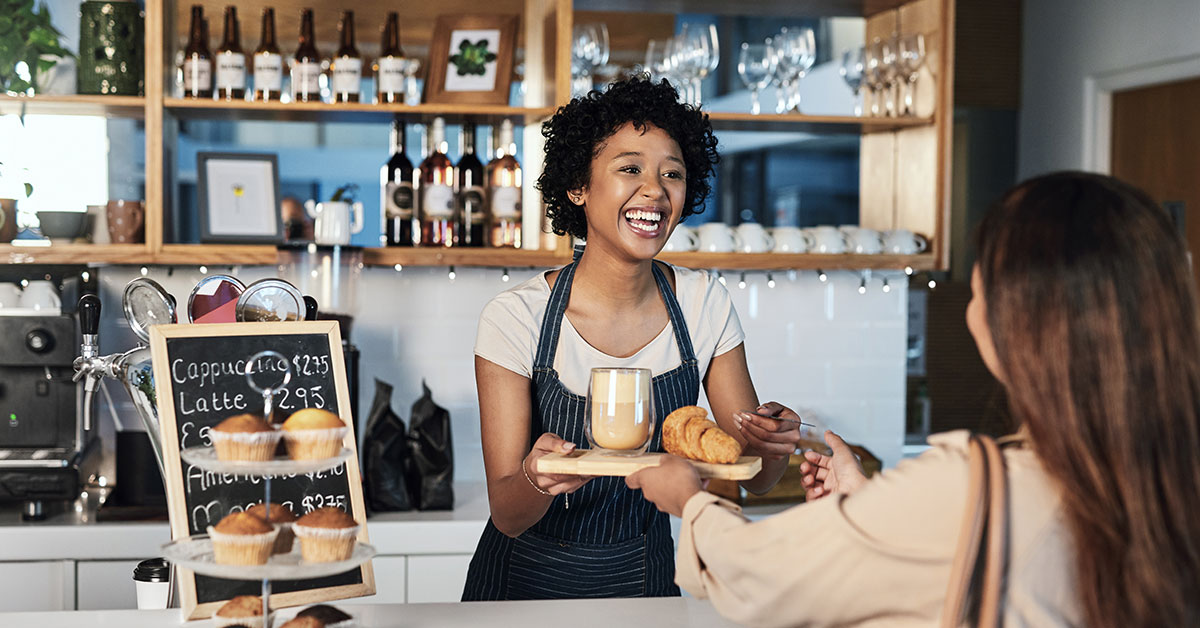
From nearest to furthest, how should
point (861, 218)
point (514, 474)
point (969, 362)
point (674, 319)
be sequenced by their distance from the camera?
point (514, 474) < point (674, 319) < point (861, 218) < point (969, 362)

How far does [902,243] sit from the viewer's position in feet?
10.3

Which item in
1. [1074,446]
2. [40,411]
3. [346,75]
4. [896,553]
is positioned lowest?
[40,411]

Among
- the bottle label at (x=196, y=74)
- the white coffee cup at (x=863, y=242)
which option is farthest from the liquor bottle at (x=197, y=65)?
the white coffee cup at (x=863, y=242)

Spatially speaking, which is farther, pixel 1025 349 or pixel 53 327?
pixel 53 327

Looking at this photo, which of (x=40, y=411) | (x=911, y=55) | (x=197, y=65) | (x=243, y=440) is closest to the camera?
(x=243, y=440)

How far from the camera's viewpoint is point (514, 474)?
1843 millimetres

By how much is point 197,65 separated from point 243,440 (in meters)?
1.95

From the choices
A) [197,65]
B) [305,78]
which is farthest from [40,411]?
[305,78]

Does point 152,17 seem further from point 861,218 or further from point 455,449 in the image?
point 861,218

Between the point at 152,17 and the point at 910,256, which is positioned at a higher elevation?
the point at 152,17

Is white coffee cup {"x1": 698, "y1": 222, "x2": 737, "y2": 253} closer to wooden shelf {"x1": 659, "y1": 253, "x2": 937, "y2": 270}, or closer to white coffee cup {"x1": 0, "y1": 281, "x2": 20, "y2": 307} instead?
wooden shelf {"x1": 659, "y1": 253, "x2": 937, "y2": 270}

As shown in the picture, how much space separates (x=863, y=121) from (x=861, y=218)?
18.7 inches

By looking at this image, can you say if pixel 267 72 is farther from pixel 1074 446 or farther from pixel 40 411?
pixel 1074 446

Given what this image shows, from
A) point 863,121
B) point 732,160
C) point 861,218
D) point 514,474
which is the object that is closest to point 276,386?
point 514,474
